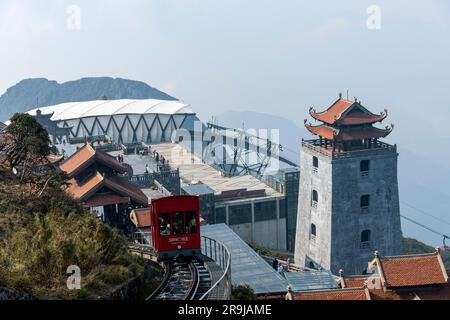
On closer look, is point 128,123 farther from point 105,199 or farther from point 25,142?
point 25,142

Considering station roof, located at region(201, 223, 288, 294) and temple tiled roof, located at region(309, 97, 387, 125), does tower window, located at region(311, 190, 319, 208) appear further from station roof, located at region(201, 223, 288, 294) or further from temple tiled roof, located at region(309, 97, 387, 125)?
station roof, located at region(201, 223, 288, 294)

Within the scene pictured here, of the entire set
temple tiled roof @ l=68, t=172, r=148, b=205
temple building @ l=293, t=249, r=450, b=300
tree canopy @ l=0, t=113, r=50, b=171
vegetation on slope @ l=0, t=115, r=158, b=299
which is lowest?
temple building @ l=293, t=249, r=450, b=300

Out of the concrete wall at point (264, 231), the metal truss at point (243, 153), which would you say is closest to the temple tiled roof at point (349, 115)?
the concrete wall at point (264, 231)

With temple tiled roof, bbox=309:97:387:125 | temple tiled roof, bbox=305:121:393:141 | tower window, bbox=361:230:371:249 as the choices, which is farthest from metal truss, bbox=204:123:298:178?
tower window, bbox=361:230:371:249

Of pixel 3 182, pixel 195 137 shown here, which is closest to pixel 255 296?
pixel 3 182

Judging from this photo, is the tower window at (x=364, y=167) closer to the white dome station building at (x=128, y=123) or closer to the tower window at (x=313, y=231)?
the tower window at (x=313, y=231)

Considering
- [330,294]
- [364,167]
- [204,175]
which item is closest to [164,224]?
[330,294]
